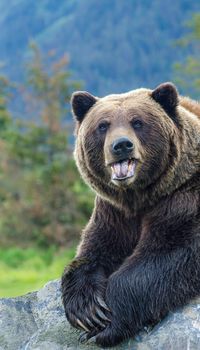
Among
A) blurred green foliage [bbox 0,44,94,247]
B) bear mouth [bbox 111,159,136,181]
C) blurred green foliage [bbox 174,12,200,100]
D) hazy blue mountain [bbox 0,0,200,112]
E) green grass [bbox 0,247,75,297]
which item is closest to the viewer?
→ bear mouth [bbox 111,159,136,181]

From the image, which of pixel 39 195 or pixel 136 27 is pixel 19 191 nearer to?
pixel 39 195

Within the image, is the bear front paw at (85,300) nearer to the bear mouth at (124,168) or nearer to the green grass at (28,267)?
the bear mouth at (124,168)

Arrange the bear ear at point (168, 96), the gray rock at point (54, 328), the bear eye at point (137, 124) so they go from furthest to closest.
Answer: the bear ear at point (168, 96) → the bear eye at point (137, 124) → the gray rock at point (54, 328)

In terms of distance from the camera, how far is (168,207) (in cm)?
566

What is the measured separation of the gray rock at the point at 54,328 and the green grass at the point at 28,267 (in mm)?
10201

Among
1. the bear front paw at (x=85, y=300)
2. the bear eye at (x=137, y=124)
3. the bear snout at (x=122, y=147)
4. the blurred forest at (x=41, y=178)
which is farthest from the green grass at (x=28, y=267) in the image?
the bear snout at (x=122, y=147)

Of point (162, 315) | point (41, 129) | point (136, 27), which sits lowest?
point (162, 315)

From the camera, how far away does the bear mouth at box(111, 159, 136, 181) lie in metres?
5.57

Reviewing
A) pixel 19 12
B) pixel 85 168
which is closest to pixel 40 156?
pixel 85 168

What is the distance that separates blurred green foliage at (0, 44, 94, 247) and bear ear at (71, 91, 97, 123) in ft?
54.9

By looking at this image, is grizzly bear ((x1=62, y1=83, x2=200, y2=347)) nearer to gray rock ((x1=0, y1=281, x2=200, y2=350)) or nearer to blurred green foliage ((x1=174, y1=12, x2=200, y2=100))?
gray rock ((x1=0, y1=281, x2=200, y2=350))

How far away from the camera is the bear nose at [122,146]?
5.45 meters

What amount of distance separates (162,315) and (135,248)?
571 millimetres

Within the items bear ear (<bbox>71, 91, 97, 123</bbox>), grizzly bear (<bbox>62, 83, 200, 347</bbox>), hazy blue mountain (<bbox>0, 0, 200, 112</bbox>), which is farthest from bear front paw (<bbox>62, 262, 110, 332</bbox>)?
hazy blue mountain (<bbox>0, 0, 200, 112</bbox>)
